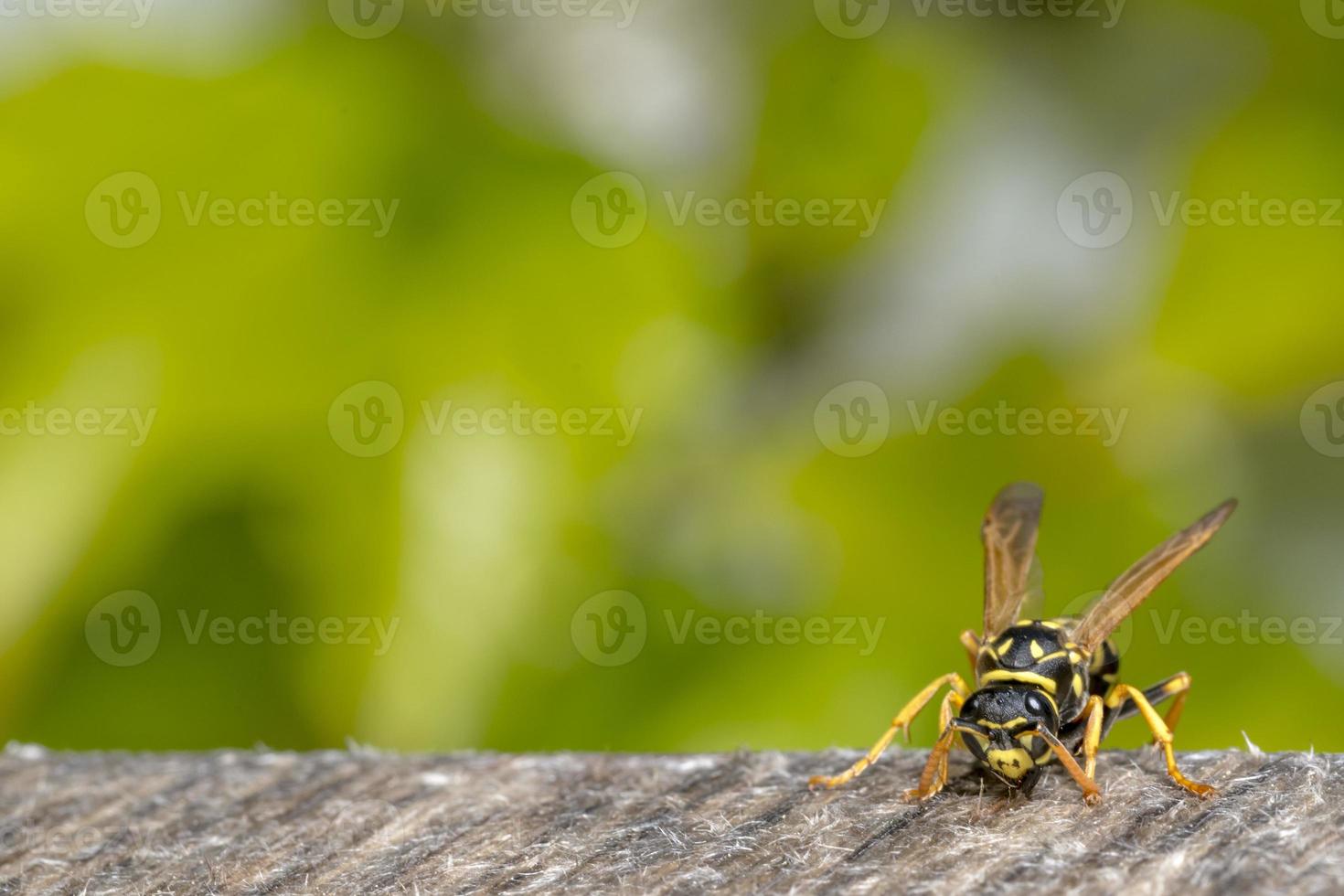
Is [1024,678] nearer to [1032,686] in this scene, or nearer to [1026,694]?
[1032,686]

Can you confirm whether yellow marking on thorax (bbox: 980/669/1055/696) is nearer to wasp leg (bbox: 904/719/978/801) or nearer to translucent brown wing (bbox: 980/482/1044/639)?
wasp leg (bbox: 904/719/978/801)

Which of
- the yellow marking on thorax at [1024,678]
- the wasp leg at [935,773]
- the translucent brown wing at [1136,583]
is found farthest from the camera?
the translucent brown wing at [1136,583]

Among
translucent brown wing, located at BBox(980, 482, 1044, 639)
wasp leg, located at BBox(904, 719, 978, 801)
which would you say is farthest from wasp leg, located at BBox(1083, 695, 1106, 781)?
translucent brown wing, located at BBox(980, 482, 1044, 639)

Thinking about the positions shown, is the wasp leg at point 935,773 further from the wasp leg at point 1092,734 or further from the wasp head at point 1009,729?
the wasp leg at point 1092,734

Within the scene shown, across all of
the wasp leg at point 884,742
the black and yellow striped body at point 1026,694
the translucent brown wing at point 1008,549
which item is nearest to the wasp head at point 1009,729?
the black and yellow striped body at point 1026,694

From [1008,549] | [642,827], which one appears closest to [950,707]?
[642,827]

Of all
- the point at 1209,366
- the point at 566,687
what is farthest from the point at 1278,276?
the point at 566,687

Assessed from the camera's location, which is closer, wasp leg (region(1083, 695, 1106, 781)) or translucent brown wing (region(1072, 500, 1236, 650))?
wasp leg (region(1083, 695, 1106, 781))
